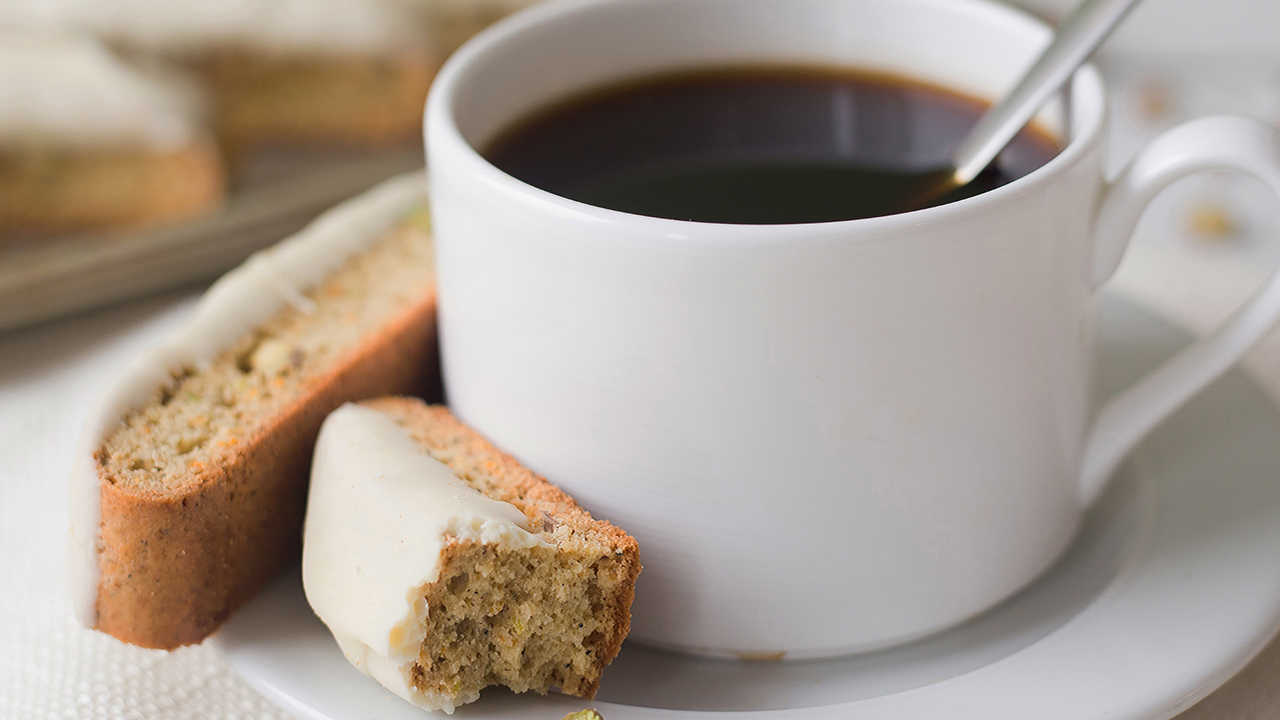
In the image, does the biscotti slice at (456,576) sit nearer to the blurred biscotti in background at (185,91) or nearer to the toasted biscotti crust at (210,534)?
the toasted biscotti crust at (210,534)

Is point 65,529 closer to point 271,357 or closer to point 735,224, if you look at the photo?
point 271,357

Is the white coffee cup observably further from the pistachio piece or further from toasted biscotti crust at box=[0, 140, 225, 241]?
toasted biscotti crust at box=[0, 140, 225, 241]

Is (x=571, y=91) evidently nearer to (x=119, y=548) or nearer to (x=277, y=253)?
(x=277, y=253)

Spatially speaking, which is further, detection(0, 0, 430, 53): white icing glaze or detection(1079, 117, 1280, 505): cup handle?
detection(0, 0, 430, 53): white icing glaze

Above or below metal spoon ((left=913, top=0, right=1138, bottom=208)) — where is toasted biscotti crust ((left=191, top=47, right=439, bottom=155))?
below

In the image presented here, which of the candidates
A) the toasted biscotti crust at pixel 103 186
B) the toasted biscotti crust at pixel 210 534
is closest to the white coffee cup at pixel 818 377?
the toasted biscotti crust at pixel 210 534

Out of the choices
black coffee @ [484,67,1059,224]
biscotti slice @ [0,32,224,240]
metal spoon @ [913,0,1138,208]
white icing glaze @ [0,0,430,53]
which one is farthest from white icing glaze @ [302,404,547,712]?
white icing glaze @ [0,0,430,53]

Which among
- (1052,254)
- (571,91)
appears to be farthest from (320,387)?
(1052,254)

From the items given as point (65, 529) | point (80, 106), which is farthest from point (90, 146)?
point (65, 529)
